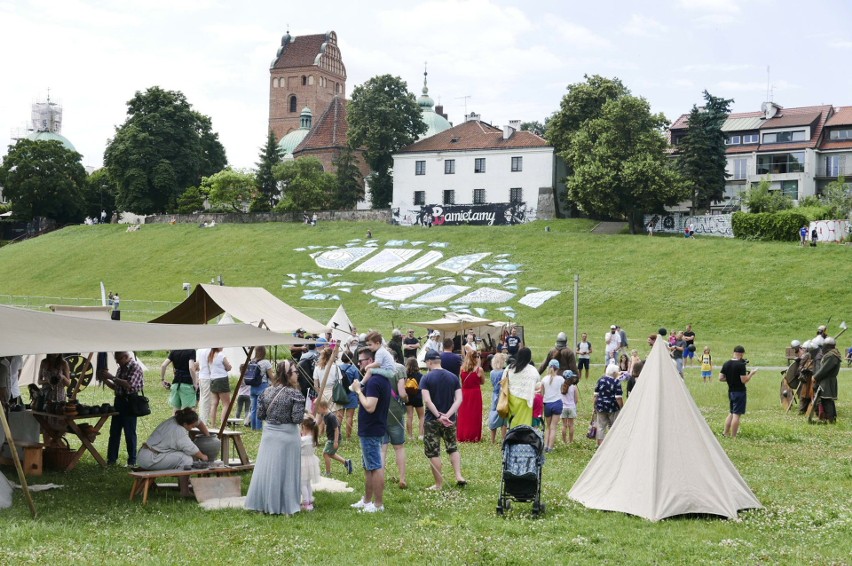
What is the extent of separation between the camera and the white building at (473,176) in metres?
70.8

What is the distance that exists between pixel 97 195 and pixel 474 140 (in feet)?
143

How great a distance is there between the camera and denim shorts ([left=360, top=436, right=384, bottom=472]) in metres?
10.6

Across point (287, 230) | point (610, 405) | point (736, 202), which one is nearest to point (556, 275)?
point (287, 230)

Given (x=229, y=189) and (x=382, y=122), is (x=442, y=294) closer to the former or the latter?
(x=382, y=122)

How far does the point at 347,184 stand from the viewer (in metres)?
84.3

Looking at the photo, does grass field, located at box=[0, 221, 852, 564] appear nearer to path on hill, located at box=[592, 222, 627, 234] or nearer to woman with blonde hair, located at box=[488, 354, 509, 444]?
woman with blonde hair, located at box=[488, 354, 509, 444]

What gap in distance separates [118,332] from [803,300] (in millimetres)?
38975

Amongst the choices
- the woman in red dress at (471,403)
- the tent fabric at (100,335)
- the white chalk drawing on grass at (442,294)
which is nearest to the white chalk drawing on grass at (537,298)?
the white chalk drawing on grass at (442,294)

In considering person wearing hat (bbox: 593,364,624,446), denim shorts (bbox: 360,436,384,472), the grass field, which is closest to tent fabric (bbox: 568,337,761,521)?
the grass field

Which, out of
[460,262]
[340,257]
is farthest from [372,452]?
[340,257]

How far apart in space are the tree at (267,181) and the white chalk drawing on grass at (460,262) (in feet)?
101

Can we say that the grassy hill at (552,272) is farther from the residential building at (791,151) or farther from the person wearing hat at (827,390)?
the residential building at (791,151)

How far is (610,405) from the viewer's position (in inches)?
586

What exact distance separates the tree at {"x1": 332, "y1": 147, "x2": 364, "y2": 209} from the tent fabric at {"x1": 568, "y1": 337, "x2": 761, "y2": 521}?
243 feet
